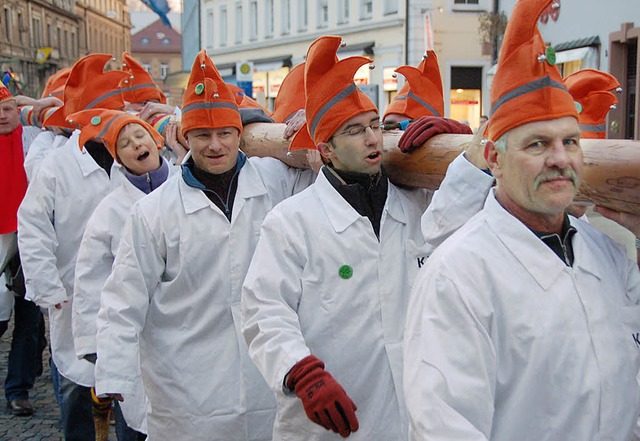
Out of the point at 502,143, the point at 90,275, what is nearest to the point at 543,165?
the point at 502,143

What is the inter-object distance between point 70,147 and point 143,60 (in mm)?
102550

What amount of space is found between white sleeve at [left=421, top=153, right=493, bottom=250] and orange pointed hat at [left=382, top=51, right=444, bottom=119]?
1.89 m

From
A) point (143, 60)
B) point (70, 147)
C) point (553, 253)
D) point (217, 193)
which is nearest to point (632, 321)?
point (553, 253)

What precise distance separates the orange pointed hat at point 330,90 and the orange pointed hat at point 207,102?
97 cm

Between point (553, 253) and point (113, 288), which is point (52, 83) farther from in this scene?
point (553, 253)

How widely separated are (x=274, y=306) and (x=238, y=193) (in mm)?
1225

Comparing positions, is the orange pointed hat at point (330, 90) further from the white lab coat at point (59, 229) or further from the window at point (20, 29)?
the window at point (20, 29)

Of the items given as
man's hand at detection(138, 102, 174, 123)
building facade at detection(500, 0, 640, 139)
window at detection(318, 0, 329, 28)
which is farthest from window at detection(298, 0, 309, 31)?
man's hand at detection(138, 102, 174, 123)

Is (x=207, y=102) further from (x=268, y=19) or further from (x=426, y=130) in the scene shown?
(x=268, y=19)

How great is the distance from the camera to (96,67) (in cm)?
717

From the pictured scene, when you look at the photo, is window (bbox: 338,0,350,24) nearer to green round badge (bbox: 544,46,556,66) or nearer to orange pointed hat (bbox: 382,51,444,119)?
orange pointed hat (bbox: 382,51,444,119)

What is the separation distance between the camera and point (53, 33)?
74.9 metres

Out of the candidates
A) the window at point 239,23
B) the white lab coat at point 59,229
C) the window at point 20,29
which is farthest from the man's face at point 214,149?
the window at point 20,29

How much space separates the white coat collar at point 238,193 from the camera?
466cm
